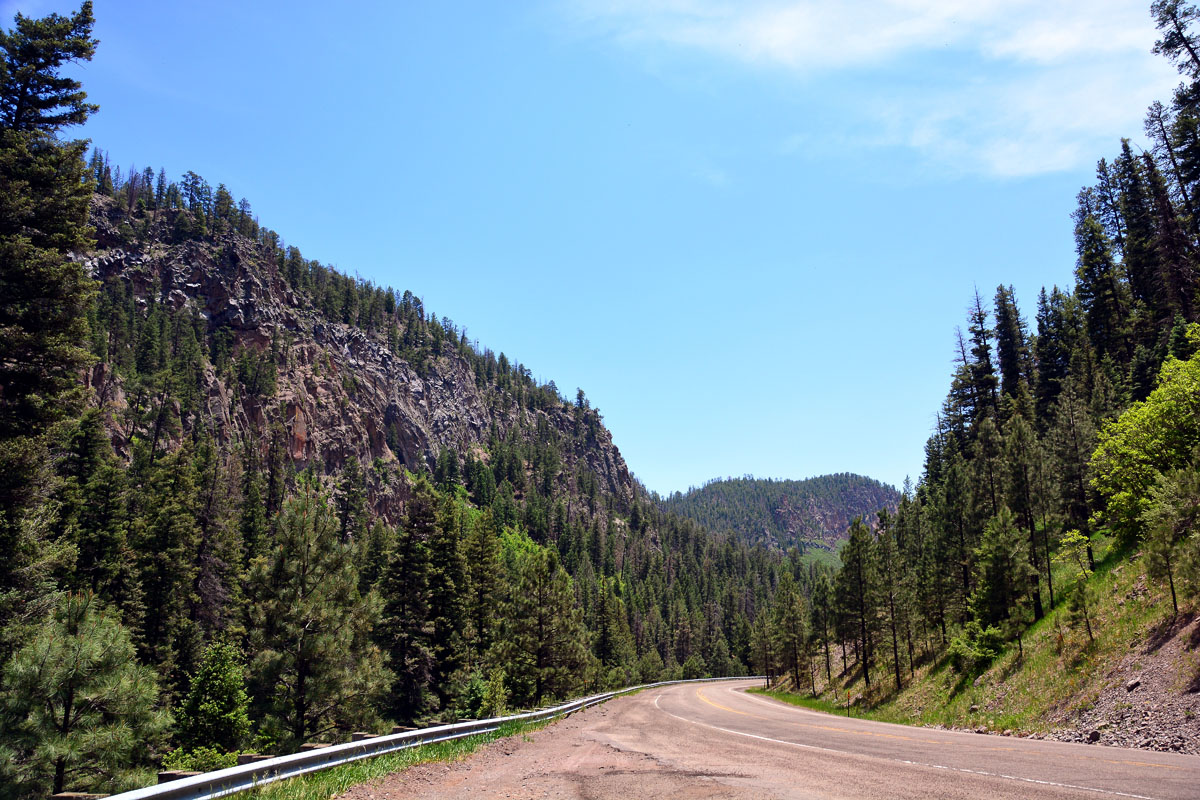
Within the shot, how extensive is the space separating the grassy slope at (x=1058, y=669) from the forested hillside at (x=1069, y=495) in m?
0.15

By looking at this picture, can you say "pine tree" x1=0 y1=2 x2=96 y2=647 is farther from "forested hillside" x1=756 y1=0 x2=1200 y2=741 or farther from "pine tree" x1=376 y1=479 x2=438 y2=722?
"forested hillside" x1=756 y1=0 x2=1200 y2=741

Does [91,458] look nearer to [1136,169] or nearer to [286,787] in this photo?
[286,787]

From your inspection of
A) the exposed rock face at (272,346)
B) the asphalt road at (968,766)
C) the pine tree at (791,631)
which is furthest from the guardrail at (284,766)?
the exposed rock face at (272,346)

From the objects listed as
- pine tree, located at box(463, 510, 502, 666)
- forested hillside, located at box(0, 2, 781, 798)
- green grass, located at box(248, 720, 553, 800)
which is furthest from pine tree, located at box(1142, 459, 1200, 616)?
pine tree, located at box(463, 510, 502, 666)

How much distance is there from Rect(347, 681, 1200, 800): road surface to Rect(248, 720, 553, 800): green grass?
0.27 m

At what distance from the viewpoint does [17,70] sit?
1597 cm

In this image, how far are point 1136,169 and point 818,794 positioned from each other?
259 ft

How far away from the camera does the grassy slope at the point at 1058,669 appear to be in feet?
60.7

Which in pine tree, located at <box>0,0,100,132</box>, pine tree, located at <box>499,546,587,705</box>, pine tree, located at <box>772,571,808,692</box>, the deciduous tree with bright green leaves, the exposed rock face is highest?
the exposed rock face

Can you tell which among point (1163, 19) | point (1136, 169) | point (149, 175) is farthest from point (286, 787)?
point (149, 175)

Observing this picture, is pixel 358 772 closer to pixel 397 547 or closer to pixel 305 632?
pixel 305 632

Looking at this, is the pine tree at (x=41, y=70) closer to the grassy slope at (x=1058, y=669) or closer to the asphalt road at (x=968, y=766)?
the asphalt road at (x=968, y=766)

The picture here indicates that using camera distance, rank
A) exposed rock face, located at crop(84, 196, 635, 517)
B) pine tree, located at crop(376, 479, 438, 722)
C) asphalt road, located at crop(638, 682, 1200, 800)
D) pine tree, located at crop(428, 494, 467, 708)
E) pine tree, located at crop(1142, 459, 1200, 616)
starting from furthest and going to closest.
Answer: exposed rock face, located at crop(84, 196, 635, 517) → pine tree, located at crop(428, 494, 467, 708) → pine tree, located at crop(376, 479, 438, 722) → pine tree, located at crop(1142, 459, 1200, 616) → asphalt road, located at crop(638, 682, 1200, 800)

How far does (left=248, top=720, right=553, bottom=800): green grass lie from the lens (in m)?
7.14
